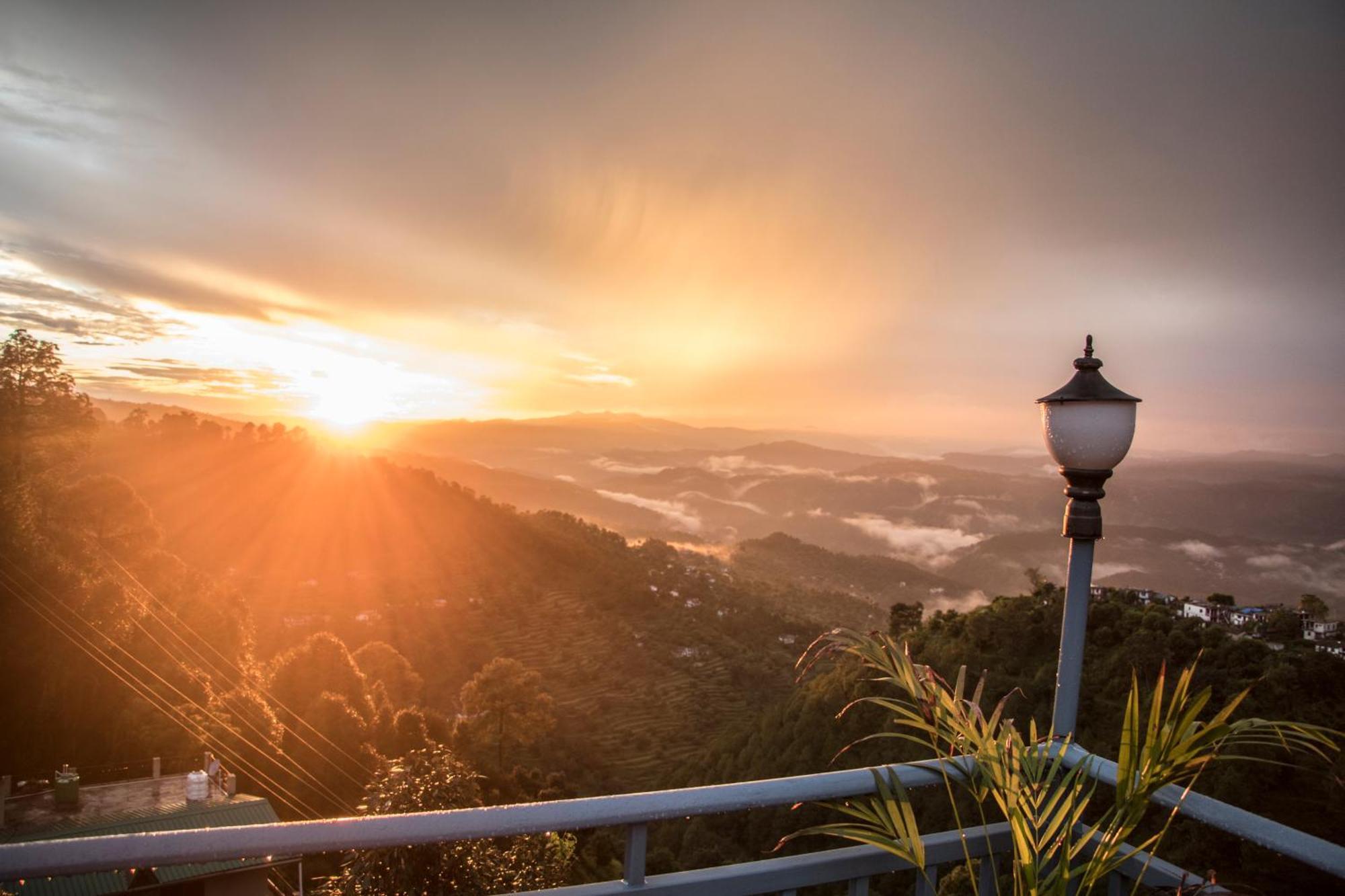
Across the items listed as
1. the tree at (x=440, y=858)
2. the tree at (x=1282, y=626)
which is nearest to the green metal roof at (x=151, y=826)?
the tree at (x=440, y=858)

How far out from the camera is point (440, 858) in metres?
7.71

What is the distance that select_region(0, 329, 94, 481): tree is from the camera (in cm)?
1127

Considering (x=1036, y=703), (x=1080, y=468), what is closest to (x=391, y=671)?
(x=1036, y=703)

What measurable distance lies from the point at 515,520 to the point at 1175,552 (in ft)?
169

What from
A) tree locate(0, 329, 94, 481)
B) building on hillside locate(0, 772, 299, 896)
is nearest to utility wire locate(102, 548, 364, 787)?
tree locate(0, 329, 94, 481)

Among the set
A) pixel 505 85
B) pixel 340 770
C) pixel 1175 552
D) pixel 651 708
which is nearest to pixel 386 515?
pixel 651 708

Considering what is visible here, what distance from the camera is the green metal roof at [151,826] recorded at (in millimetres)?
6613

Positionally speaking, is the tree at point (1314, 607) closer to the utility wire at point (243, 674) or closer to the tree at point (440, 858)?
the tree at point (440, 858)

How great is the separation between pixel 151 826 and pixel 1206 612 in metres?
30.1

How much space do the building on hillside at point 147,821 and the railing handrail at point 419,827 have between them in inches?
281

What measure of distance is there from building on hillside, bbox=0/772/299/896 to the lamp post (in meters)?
7.78

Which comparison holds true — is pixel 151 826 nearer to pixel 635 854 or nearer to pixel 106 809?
pixel 106 809

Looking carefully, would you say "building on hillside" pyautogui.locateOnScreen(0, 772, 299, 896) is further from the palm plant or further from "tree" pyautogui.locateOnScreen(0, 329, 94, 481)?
the palm plant

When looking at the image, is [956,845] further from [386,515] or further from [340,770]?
[386,515]
